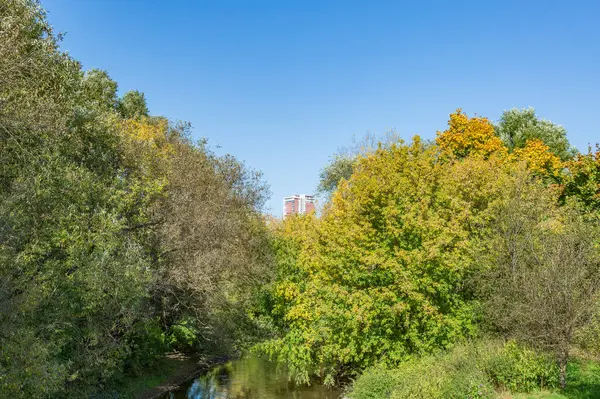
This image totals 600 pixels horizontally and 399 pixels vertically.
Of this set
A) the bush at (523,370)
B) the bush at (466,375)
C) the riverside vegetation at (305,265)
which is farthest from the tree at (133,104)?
the bush at (523,370)

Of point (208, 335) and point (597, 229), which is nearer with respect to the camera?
point (597, 229)


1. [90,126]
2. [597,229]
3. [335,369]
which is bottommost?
[335,369]

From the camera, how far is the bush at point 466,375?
18953mm

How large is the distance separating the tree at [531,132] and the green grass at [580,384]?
98.4ft

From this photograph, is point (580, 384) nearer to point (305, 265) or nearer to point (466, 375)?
point (466, 375)

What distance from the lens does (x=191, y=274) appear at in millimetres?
26656

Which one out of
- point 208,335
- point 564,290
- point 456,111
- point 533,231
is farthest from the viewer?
point 456,111

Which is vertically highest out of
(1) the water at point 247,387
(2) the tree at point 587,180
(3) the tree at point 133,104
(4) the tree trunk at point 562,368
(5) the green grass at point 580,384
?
(3) the tree at point 133,104

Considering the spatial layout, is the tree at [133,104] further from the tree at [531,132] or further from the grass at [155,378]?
the tree at [531,132]

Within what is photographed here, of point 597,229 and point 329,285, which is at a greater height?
Answer: point 597,229

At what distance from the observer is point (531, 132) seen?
48594 millimetres

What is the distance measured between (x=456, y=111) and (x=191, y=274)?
2904 cm

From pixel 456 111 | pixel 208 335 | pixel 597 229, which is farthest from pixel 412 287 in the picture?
pixel 456 111

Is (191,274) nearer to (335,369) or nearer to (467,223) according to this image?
(335,369)
